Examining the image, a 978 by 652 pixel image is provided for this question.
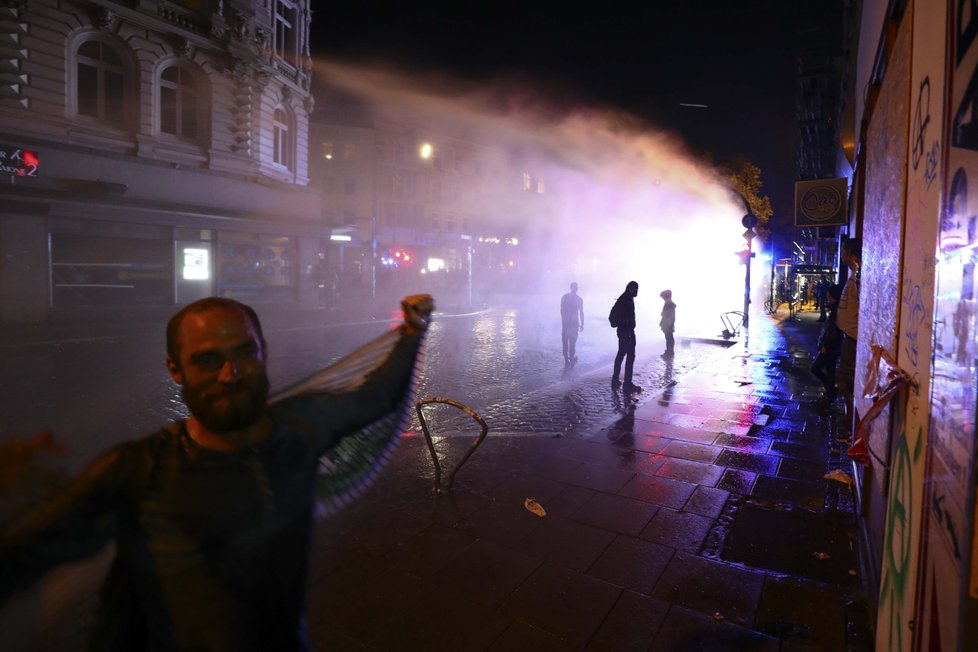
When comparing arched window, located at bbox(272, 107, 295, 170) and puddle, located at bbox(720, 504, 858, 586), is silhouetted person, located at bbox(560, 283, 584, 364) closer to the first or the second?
A: puddle, located at bbox(720, 504, 858, 586)

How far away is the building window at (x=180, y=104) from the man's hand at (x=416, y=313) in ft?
72.1

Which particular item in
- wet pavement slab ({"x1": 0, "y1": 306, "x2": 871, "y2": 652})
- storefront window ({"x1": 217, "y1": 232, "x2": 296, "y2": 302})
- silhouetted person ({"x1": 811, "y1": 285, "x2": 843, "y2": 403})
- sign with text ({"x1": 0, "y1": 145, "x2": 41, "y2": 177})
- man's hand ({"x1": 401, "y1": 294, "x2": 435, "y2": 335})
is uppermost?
sign with text ({"x1": 0, "y1": 145, "x2": 41, "y2": 177})

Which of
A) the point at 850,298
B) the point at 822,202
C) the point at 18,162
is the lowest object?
the point at 850,298

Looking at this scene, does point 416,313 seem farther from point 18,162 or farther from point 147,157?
point 147,157

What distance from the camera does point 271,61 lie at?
22.4m

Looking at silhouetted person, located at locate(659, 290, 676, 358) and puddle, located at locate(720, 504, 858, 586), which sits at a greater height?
silhouetted person, located at locate(659, 290, 676, 358)

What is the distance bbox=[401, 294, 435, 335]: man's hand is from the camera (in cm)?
206

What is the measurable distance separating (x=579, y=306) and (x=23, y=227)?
15689 millimetres

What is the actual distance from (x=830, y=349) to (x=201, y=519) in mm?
8752

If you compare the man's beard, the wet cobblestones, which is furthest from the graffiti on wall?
the wet cobblestones

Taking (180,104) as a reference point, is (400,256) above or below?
below

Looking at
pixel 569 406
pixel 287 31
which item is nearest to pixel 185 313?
pixel 569 406

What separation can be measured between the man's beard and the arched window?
25086 mm

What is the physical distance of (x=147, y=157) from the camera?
18609 millimetres
